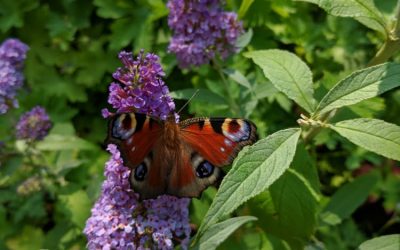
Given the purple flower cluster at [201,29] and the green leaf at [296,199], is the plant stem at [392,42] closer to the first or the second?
the green leaf at [296,199]

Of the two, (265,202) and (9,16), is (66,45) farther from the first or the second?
(265,202)

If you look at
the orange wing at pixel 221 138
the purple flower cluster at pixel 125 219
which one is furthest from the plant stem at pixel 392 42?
the purple flower cluster at pixel 125 219

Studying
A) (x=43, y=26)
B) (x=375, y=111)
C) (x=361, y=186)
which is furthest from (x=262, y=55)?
(x=43, y=26)

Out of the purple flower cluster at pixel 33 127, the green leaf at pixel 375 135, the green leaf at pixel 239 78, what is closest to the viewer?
the green leaf at pixel 375 135

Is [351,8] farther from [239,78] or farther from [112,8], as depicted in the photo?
[112,8]

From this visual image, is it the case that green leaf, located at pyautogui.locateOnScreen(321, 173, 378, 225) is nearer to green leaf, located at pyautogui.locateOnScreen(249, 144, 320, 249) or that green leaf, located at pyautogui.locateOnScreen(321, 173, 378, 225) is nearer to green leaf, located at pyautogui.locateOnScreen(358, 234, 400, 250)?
green leaf, located at pyautogui.locateOnScreen(249, 144, 320, 249)

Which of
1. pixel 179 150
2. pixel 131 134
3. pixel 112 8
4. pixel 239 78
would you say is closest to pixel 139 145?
pixel 131 134
